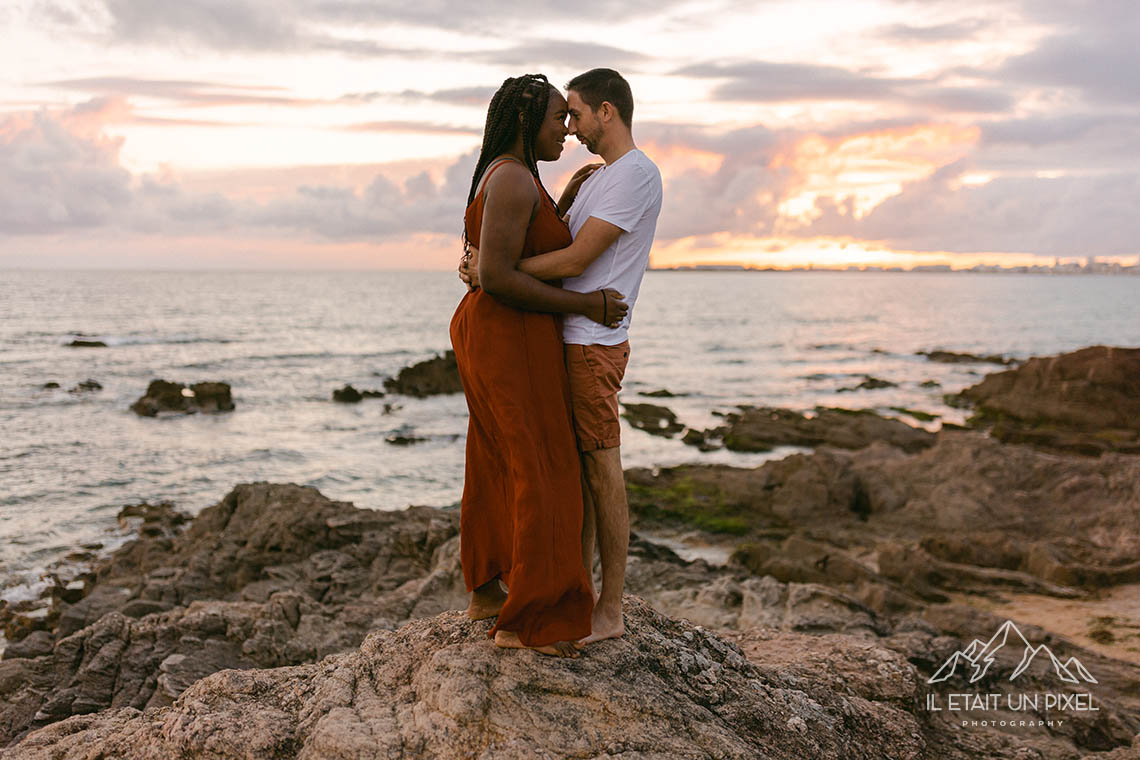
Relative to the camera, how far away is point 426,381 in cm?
3650

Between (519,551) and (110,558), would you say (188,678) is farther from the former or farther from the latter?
(110,558)

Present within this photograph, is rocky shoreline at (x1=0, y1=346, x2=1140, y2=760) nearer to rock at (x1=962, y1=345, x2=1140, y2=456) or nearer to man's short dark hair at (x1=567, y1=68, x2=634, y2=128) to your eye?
man's short dark hair at (x1=567, y1=68, x2=634, y2=128)

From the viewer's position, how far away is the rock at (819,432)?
79.0 feet

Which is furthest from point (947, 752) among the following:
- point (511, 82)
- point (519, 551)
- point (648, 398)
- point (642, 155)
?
point (648, 398)

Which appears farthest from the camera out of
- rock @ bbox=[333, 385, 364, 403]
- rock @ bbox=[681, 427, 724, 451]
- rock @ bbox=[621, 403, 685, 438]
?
rock @ bbox=[333, 385, 364, 403]

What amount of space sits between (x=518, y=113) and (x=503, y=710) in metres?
2.87

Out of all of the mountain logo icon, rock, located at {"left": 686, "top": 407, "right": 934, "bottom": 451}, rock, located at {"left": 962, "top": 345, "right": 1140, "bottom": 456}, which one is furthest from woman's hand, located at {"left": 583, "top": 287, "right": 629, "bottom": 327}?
rock, located at {"left": 962, "top": 345, "right": 1140, "bottom": 456}

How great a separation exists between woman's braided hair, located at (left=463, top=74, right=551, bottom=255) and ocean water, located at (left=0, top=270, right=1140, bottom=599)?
42.2 ft

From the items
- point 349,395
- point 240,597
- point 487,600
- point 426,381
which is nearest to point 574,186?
point 487,600

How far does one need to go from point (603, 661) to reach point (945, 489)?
1370cm

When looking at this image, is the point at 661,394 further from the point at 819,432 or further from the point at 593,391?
the point at 593,391

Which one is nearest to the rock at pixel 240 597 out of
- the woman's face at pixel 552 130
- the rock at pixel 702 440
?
the woman's face at pixel 552 130

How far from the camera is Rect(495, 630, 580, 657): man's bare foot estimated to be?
4328 millimetres

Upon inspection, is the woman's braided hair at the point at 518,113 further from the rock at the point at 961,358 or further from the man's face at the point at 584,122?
the rock at the point at 961,358
